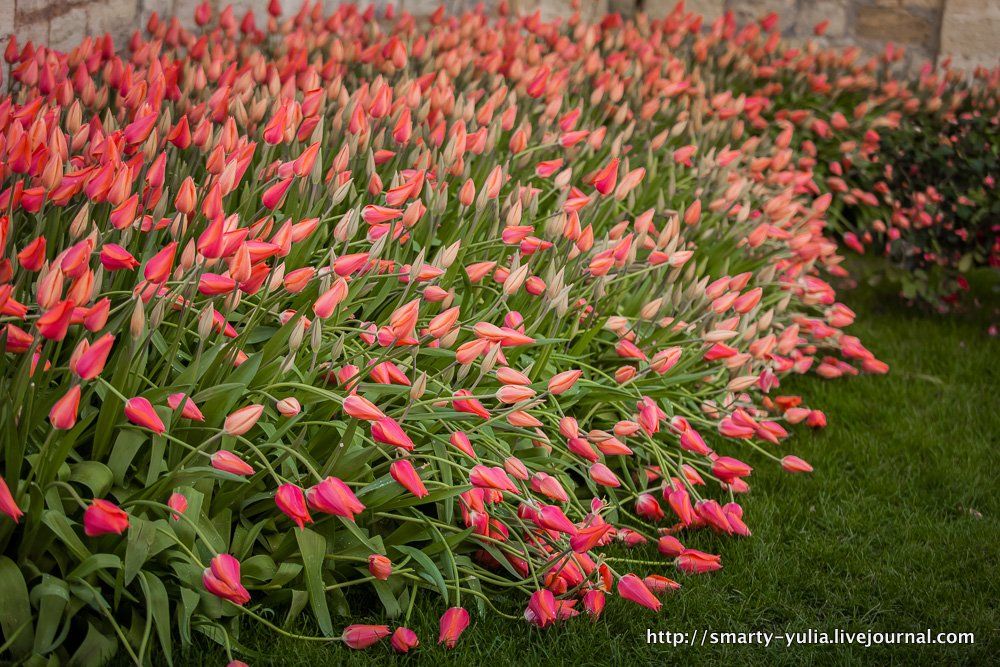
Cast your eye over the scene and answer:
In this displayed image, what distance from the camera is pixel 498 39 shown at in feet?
15.2

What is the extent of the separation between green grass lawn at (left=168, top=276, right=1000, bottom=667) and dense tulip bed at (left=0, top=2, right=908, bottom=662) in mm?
73

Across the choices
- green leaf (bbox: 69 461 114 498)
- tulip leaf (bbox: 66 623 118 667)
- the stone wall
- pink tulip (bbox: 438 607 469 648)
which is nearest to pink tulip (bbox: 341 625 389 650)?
pink tulip (bbox: 438 607 469 648)

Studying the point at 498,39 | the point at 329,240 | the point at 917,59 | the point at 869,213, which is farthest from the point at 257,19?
the point at 917,59

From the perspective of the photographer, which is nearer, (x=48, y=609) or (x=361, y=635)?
(x=48, y=609)

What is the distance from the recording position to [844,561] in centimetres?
261

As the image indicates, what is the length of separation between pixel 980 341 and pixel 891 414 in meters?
1.12

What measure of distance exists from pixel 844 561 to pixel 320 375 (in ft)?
4.64

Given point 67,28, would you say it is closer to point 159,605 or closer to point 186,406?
point 186,406

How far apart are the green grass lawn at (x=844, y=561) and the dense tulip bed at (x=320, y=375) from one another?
7 centimetres

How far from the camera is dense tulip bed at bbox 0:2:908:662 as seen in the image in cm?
186

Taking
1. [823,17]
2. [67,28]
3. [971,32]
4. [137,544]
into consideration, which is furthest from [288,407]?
[971,32]

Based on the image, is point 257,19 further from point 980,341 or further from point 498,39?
point 980,341

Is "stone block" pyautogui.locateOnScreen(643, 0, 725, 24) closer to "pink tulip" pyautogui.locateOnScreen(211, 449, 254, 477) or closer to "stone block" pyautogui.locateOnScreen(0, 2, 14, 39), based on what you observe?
"stone block" pyautogui.locateOnScreen(0, 2, 14, 39)

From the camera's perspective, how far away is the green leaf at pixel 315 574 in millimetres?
2018
